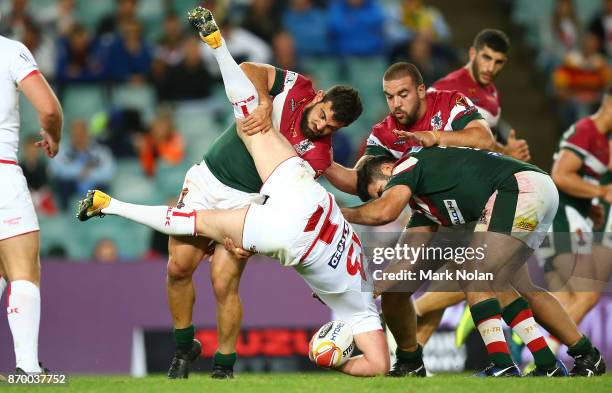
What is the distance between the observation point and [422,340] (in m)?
8.92

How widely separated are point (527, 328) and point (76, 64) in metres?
8.28

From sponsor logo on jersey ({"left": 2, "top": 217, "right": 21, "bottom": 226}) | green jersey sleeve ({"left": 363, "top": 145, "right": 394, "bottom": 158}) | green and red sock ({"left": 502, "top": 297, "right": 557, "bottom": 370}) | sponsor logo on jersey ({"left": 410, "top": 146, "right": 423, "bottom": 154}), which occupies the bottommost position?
green and red sock ({"left": 502, "top": 297, "right": 557, "bottom": 370})

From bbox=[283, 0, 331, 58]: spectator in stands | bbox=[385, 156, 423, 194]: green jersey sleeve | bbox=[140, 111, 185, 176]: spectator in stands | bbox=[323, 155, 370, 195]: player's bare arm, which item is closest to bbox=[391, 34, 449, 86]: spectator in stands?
bbox=[283, 0, 331, 58]: spectator in stands

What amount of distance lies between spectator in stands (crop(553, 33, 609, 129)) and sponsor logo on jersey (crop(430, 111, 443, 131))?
7087mm

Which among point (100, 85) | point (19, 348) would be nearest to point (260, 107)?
point (19, 348)

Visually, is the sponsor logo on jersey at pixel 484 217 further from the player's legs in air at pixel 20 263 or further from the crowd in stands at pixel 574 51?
the crowd in stands at pixel 574 51

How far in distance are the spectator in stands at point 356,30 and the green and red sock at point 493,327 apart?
7.55 meters

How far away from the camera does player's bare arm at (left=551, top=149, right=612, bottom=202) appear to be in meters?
9.28

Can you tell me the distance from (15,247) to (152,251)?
5.25 metres

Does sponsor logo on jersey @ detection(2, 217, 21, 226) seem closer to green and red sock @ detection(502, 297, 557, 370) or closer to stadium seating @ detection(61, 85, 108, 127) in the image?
green and red sock @ detection(502, 297, 557, 370)

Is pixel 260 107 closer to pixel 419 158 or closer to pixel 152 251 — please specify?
pixel 419 158

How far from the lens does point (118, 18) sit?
14.4 meters

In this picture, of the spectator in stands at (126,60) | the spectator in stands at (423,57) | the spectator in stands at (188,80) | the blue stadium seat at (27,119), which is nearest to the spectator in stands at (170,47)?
the spectator in stands at (126,60)

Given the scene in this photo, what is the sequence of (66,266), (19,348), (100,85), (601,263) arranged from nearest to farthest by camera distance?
(19,348) < (601,263) < (66,266) < (100,85)
